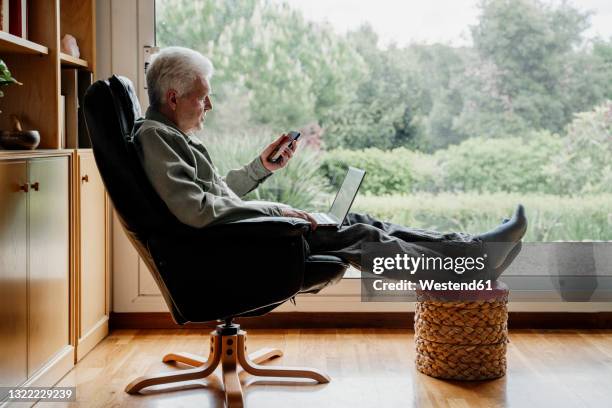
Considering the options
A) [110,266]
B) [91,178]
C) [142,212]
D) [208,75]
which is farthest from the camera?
[110,266]

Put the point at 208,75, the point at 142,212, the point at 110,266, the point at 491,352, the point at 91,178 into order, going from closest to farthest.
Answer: the point at 142,212
the point at 208,75
the point at 491,352
the point at 91,178
the point at 110,266

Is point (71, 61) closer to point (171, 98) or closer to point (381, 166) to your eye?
point (171, 98)

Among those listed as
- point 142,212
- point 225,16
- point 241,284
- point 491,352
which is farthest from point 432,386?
point 225,16

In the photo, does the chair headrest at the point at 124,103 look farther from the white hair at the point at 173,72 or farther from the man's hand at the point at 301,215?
the man's hand at the point at 301,215

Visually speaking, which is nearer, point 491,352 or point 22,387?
point 22,387

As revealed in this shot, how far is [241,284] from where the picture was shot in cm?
276

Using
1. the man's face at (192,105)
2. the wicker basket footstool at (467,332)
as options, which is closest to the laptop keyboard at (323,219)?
the wicker basket footstool at (467,332)

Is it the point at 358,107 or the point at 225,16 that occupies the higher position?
the point at 225,16

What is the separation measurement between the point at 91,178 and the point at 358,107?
1283 millimetres

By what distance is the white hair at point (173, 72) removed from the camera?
9.59 ft

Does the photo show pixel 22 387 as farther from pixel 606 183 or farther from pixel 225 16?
pixel 606 183

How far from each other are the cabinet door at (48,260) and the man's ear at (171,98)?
1.63 ft

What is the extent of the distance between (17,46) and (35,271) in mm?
760

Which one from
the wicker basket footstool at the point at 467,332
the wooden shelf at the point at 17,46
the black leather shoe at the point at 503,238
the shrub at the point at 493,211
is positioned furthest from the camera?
the shrub at the point at 493,211
